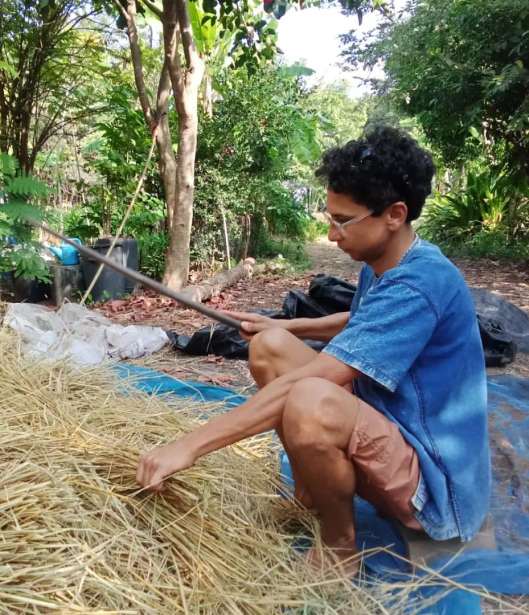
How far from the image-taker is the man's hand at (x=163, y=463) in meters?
1.21

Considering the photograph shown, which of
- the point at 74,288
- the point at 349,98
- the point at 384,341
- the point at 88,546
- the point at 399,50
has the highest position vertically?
the point at 349,98

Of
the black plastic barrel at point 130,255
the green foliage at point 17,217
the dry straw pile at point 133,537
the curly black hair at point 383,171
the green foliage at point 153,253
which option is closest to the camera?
the dry straw pile at point 133,537

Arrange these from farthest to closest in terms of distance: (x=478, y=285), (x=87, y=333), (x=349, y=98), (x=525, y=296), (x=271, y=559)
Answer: (x=349, y=98) < (x=478, y=285) < (x=525, y=296) < (x=87, y=333) < (x=271, y=559)

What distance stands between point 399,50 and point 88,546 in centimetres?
819

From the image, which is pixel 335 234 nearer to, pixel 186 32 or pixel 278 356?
pixel 278 356

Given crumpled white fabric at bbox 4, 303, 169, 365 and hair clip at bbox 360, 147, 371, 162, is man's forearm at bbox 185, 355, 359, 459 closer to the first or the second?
hair clip at bbox 360, 147, 371, 162

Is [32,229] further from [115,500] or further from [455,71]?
[455,71]

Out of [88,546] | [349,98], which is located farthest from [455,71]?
[349,98]

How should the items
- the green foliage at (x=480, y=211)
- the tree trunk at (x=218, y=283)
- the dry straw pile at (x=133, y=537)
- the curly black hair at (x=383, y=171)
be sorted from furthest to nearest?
the green foliage at (x=480, y=211) → the tree trunk at (x=218, y=283) → the curly black hair at (x=383, y=171) → the dry straw pile at (x=133, y=537)

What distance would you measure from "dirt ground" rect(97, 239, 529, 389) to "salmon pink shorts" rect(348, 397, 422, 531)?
1679 mm

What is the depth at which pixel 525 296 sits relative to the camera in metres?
5.21

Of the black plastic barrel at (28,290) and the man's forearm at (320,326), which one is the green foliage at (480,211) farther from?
the man's forearm at (320,326)

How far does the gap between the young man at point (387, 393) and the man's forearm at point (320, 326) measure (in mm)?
412

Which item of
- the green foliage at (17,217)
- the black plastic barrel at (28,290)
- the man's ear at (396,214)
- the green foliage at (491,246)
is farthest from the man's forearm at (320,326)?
the green foliage at (491,246)
